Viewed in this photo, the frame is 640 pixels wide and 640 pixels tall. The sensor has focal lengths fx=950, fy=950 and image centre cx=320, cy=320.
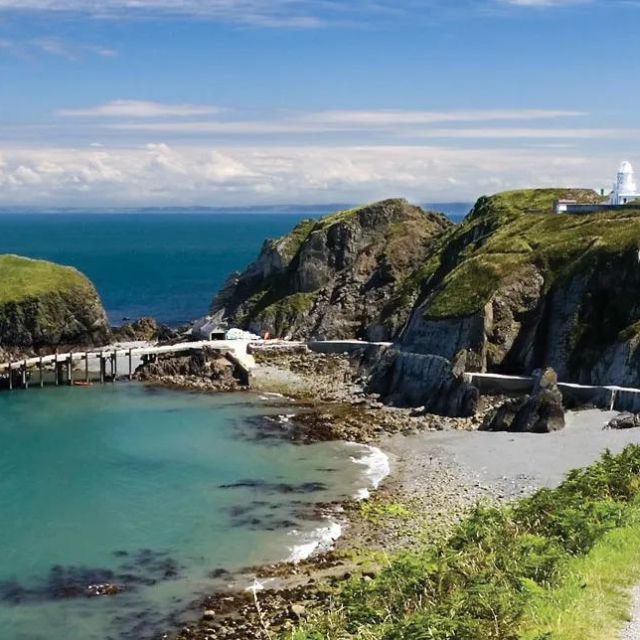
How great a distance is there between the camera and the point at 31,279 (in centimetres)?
11888

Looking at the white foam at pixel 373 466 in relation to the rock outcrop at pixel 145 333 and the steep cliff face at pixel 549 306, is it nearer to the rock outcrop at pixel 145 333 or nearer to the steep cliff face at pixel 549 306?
the steep cliff face at pixel 549 306

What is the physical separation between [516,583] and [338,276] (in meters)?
97.0

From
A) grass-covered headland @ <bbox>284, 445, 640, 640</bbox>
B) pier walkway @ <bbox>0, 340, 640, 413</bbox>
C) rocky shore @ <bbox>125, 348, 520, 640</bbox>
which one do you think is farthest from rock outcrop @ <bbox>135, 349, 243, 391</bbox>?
grass-covered headland @ <bbox>284, 445, 640, 640</bbox>

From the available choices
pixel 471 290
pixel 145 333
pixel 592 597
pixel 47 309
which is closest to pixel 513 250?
pixel 471 290

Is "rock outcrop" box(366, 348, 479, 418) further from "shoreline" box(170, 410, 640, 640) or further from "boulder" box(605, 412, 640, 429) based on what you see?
"boulder" box(605, 412, 640, 429)

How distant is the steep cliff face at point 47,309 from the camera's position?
364 ft

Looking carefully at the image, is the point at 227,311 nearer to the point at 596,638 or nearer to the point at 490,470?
the point at 490,470

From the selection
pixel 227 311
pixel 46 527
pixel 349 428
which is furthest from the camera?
pixel 227 311

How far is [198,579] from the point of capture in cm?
4409

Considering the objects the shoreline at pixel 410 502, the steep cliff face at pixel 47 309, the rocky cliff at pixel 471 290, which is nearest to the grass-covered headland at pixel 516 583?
the shoreline at pixel 410 502

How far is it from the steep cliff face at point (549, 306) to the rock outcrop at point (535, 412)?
722 cm

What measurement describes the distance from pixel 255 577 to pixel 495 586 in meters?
19.3

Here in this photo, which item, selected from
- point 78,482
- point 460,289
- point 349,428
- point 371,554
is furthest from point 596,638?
point 460,289

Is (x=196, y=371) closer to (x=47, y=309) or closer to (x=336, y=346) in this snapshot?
(x=336, y=346)
